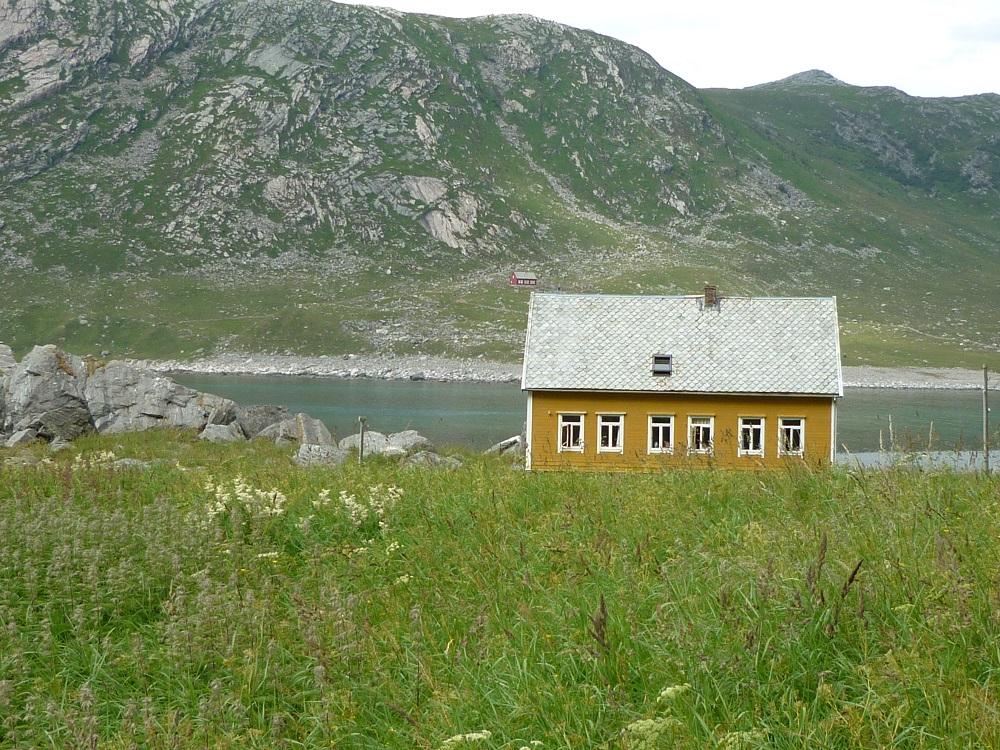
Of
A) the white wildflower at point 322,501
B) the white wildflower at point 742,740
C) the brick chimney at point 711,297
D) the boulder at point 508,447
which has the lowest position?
the boulder at point 508,447

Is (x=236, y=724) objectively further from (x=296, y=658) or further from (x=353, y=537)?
(x=353, y=537)

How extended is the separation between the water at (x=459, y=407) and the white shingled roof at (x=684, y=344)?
8.58m

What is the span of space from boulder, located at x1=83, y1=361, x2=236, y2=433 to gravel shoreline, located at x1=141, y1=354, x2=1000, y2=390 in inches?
2961

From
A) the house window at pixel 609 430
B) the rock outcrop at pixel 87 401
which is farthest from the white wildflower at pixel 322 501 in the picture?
the rock outcrop at pixel 87 401

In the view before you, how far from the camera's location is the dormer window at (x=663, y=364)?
97.8 feet

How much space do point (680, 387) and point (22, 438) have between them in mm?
25083

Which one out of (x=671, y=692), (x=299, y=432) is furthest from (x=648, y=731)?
(x=299, y=432)

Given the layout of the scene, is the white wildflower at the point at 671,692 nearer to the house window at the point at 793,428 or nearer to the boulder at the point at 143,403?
the house window at the point at 793,428

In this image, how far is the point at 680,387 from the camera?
29359mm

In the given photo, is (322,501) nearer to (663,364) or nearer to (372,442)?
(663,364)

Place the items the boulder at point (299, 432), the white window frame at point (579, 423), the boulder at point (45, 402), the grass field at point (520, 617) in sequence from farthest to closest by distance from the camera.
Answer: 1. the boulder at point (299, 432)
2. the boulder at point (45, 402)
3. the white window frame at point (579, 423)
4. the grass field at point (520, 617)

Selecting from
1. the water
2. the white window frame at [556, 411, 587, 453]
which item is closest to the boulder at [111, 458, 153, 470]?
the white window frame at [556, 411, 587, 453]

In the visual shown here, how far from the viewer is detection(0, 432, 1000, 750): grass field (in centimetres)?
441

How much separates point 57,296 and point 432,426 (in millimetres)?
124444
